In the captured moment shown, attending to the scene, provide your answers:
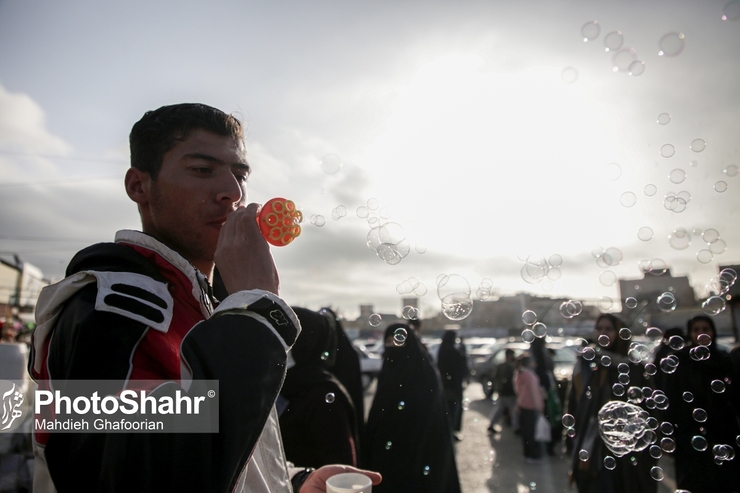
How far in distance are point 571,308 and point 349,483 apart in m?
3.69

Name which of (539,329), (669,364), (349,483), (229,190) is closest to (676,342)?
(669,364)

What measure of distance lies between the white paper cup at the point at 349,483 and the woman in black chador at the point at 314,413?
122 centimetres

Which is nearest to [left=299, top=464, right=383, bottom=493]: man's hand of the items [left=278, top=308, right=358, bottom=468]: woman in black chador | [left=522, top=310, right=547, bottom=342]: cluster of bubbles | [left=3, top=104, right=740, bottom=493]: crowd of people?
[left=3, top=104, right=740, bottom=493]: crowd of people

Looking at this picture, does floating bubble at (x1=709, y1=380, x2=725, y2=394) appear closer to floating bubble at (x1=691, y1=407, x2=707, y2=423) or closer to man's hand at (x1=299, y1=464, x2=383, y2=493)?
floating bubble at (x1=691, y1=407, x2=707, y2=423)

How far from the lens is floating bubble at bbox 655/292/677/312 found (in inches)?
153

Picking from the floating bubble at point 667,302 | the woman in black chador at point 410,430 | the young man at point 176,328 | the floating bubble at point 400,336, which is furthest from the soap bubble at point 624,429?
the young man at point 176,328

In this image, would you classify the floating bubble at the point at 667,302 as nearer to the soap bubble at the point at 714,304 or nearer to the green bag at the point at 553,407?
the soap bubble at the point at 714,304

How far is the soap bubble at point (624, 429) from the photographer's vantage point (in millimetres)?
3457

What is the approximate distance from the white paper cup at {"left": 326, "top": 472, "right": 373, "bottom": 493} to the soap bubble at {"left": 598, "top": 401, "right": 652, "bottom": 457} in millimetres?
3061

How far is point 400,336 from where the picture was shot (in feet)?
12.0

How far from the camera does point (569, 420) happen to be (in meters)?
4.46

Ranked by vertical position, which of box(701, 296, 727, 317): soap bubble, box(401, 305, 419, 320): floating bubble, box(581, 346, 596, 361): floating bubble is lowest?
box(581, 346, 596, 361): floating bubble

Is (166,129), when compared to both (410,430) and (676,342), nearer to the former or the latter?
(410,430)

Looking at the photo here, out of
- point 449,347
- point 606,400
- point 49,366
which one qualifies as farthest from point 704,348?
point 49,366
